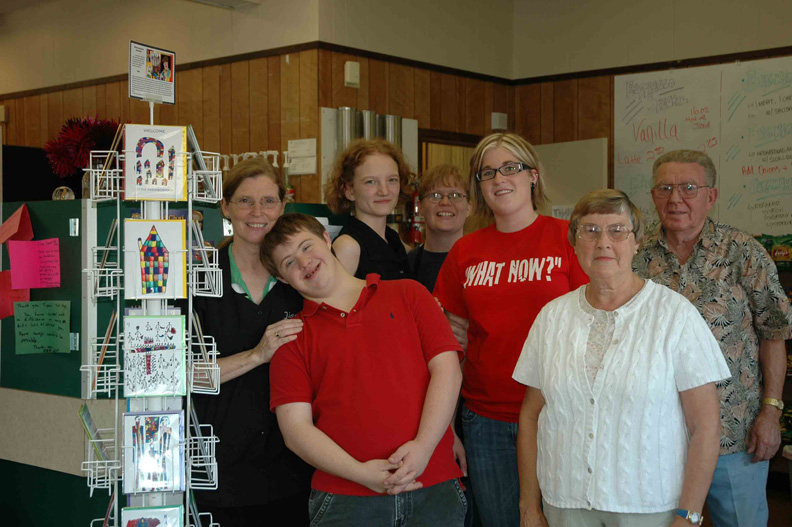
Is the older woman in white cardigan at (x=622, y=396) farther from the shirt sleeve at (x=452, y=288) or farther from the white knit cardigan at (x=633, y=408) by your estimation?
the shirt sleeve at (x=452, y=288)

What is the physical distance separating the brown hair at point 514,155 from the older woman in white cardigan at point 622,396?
46 cm

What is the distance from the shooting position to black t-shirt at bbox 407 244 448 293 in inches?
117

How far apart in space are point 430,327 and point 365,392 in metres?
0.24

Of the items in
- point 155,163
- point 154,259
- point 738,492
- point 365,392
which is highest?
point 155,163

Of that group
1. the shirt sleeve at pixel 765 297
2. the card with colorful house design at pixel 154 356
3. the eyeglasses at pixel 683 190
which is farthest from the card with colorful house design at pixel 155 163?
the shirt sleeve at pixel 765 297

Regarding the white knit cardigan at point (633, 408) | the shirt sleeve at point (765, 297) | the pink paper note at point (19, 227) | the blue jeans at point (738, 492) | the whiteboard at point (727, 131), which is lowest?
the blue jeans at point (738, 492)

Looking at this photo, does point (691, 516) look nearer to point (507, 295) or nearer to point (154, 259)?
point (507, 295)

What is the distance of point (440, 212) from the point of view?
303 cm

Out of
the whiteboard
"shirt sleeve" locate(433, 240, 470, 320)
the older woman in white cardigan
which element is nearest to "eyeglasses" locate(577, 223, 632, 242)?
the older woman in white cardigan

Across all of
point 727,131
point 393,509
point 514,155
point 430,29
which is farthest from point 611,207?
point 430,29

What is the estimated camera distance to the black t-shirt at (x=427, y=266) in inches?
117

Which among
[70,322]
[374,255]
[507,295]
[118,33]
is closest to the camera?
[507,295]

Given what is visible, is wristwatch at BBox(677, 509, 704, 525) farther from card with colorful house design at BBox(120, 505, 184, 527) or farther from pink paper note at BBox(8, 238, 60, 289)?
pink paper note at BBox(8, 238, 60, 289)

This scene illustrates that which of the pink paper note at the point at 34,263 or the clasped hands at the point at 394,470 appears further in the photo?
the pink paper note at the point at 34,263
